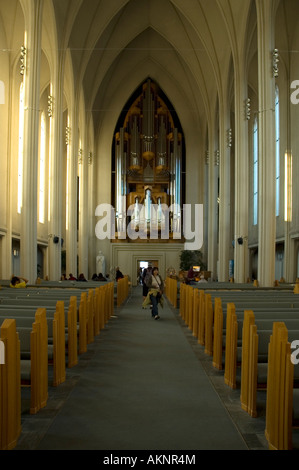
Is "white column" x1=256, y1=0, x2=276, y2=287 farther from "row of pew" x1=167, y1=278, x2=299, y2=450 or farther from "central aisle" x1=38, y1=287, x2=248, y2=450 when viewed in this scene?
"central aisle" x1=38, y1=287, x2=248, y2=450

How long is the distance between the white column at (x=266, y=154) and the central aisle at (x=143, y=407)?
8.32 metres

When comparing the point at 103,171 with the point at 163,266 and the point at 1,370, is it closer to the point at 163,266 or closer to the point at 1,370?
the point at 163,266

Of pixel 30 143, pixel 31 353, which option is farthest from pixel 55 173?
pixel 31 353

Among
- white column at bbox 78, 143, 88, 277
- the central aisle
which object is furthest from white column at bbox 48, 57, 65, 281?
the central aisle

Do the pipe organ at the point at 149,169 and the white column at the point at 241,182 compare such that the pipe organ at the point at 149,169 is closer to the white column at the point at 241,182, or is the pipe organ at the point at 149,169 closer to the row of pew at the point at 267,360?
the white column at the point at 241,182

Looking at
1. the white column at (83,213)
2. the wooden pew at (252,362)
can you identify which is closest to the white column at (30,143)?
the wooden pew at (252,362)

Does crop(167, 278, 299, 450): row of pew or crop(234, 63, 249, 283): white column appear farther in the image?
crop(234, 63, 249, 283): white column

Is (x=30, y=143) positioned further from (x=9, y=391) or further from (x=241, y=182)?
(x=9, y=391)

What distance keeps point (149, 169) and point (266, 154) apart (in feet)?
59.2

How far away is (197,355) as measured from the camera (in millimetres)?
7656

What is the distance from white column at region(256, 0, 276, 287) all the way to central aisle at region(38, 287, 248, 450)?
8319 millimetres

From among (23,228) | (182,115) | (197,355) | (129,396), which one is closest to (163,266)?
(182,115)

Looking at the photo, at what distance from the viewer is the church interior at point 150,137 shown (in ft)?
53.7

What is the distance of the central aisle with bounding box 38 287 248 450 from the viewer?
12.5 ft
